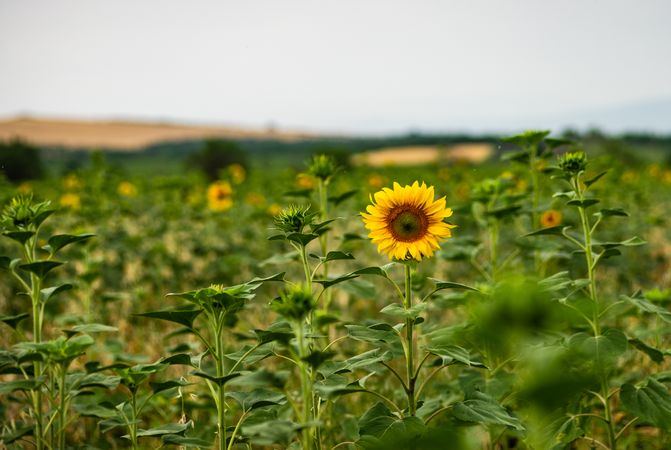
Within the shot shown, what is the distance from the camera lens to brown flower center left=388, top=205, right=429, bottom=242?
1.82 metres

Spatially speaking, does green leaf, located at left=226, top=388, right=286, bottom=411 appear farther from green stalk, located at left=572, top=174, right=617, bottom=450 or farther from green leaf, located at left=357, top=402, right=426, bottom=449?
green stalk, located at left=572, top=174, right=617, bottom=450

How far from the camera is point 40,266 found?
1.79 metres

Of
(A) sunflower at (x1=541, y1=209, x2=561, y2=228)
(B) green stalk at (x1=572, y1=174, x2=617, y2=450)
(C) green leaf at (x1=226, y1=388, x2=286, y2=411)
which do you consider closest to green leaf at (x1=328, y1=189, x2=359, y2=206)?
(B) green stalk at (x1=572, y1=174, x2=617, y2=450)

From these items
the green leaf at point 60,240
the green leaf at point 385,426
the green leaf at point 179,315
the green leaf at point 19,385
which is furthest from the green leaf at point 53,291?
the green leaf at point 385,426

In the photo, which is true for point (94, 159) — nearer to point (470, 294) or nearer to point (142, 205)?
point (142, 205)

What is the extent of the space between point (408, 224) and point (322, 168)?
26.6 inches

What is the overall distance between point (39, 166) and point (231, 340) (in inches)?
1116

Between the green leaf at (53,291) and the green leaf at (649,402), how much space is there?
1696 millimetres

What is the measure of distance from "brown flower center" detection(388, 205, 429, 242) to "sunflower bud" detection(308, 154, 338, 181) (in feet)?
1.99

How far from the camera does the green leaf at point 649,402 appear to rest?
168cm

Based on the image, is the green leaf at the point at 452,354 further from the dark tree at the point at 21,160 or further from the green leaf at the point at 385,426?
the dark tree at the point at 21,160

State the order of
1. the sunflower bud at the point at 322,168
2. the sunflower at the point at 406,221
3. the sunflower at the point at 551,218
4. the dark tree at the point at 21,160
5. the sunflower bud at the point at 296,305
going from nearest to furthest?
1. the sunflower bud at the point at 296,305
2. the sunflower at the point at 406,221
3. the sunflower bud at the point at 322,168
4. the sunflower at the point at 551,218
5. the dark tree at the point at 21,160

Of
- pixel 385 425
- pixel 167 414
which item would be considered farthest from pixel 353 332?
pixel 167 414

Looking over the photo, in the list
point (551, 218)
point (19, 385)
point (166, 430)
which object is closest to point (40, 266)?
point (19, 385)
